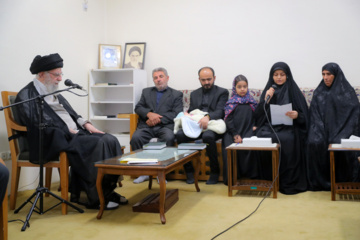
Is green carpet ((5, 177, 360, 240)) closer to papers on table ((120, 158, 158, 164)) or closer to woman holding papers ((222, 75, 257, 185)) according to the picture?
papers on table ((120, 158, 158, 164))

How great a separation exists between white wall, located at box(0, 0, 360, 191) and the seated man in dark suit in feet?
1.45

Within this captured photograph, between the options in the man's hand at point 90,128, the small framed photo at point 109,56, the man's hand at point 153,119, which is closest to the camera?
the man's hand at point 90,128

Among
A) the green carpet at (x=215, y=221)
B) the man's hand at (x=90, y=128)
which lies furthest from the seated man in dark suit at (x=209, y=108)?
the man's hand at (x=90, y=128)

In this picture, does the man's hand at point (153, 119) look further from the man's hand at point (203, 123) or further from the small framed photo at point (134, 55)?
the small framed photo at point (134, 55)

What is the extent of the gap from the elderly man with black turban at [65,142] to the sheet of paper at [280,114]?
159 cm

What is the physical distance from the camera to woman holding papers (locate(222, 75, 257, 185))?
387 cm

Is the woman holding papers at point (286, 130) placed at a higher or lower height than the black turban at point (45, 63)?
lower

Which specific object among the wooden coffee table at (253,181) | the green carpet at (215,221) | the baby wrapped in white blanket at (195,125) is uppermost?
the baby wrapped in white blanket at (195,125)

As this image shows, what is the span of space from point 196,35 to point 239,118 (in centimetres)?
150

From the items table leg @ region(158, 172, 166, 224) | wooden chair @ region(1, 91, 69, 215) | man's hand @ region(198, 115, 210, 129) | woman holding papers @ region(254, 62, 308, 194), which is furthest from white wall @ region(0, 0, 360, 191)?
table leg @ region(158, 172, 166, 224)

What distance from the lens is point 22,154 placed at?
3.01 meters

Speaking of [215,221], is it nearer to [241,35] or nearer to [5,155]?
[5,155]

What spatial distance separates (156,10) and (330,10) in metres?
2.25

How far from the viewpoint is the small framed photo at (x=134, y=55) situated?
5.07m
